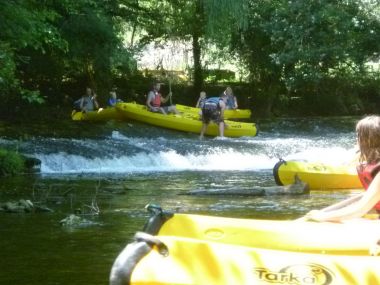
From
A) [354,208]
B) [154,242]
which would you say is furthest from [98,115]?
[154,242]

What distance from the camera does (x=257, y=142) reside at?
17.1 m

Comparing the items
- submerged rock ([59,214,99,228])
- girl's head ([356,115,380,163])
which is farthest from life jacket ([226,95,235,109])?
girl's head ([356,115,380,163])

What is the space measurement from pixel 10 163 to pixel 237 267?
9291 mm

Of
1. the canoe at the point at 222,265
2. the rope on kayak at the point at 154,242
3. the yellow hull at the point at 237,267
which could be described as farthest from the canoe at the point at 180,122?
the rope on kayak at the point at 154,242

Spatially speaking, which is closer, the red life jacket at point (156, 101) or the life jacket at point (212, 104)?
the life jacket at point (212, 104)

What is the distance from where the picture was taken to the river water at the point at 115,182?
612 centimetres

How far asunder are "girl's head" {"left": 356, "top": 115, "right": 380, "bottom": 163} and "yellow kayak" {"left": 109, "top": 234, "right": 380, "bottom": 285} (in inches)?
33.4

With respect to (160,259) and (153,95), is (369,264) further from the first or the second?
(153,95)

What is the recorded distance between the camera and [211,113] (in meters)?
17.7

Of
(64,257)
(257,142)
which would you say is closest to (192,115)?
(257,142)

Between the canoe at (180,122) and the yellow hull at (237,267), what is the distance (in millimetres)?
14349

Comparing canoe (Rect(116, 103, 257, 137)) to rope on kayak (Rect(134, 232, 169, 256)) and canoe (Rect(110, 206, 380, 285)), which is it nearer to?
canoe (Rect(110, 206, 380, 285))

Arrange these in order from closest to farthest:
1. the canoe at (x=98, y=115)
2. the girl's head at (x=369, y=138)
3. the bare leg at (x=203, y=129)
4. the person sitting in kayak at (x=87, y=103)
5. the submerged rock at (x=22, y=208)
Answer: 1. the girl's head at (x=369, y=138)
2. the submerged rock at (x=22, y=208)
3. the bare leg at (x=203, y=129)
4. the canoe at (x=98, y=115)
5. the person sitting in kayak at (x=87, y=103)

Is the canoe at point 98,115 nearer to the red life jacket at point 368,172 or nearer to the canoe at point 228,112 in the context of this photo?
the canoe at point 228,112
